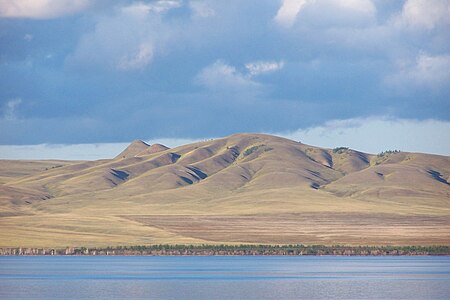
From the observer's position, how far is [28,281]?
93.8 meters

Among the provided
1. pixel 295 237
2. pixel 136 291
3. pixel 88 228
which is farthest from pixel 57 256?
pixel 136 291

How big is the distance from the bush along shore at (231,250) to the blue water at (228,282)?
48.4 m

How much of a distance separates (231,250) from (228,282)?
262 ft

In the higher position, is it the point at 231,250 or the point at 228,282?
the point at 231,250

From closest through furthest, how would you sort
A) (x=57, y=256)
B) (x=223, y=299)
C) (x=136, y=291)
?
1. (x=223, y=299)
2. (x=136, y=291)
3. (x=57, y=256)

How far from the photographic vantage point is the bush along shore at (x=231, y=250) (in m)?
171

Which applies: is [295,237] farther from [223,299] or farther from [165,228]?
[223,299]

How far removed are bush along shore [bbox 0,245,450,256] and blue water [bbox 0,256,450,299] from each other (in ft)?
159

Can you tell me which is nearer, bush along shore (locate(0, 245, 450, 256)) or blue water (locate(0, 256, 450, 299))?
blue water (locate(0, 256, 450, 299))

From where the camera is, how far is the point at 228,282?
303 feet

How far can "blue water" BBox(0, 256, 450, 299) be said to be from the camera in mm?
76875

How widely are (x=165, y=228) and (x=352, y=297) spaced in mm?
122897

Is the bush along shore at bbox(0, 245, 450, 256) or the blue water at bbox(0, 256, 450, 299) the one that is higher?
the bush along shore at bbox(0, 245, 450, 256)

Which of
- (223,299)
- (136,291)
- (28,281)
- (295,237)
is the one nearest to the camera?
(223,299)
